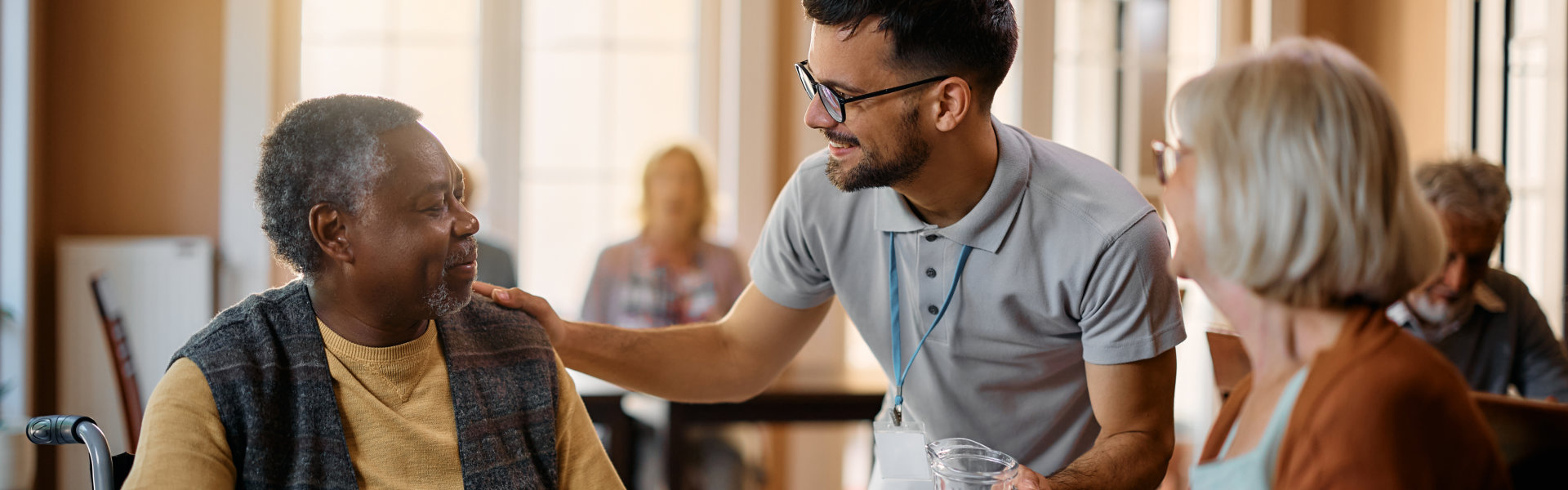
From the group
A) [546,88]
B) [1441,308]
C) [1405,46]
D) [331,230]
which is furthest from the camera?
[1405,46]

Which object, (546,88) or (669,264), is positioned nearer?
(669,264)

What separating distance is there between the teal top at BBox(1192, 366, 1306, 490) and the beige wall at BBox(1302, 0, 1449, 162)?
358 centimetres

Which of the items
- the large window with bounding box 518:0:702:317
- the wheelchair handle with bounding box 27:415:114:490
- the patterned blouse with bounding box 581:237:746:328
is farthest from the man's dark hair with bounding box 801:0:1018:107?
the large window with bounding box 518:0:702:317

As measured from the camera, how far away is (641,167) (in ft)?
12.6

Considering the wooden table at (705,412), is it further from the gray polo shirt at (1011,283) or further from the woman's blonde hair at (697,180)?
the gray polo shirt at (1011,283)

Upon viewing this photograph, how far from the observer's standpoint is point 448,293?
1.39m

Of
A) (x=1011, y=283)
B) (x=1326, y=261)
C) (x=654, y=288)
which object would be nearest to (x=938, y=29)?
(x=1011, y=283)

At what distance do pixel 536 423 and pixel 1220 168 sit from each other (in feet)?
→ 3.12

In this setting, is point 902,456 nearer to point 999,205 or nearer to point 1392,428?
point 999,205

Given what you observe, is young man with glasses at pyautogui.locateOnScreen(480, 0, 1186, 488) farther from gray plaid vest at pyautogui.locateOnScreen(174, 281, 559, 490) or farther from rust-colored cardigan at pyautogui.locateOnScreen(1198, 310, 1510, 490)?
rust-colored cardigan at pyautogui.locateOnScreen(1198, 310, 1510, 490)

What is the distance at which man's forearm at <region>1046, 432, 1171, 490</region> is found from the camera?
4.63 feet

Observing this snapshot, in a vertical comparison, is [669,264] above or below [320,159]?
below

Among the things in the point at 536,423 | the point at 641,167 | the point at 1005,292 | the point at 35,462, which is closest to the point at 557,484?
the point at 536,423

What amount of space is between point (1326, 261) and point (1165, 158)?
0.24 meters
